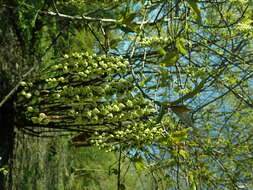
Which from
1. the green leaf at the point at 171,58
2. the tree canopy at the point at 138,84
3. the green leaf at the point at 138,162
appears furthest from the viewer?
the green leaf at the point at 138,162

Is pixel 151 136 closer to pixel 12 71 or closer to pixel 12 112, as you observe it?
pixel 12 112

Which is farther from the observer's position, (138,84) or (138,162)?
(138,162)

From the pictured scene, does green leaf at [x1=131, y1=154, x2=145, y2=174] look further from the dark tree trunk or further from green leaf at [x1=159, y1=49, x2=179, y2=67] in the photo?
the dark tree trunk

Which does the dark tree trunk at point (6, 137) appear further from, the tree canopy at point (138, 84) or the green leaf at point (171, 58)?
the green leaf at point (171, 58)

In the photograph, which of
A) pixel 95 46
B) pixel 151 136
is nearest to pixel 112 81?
pixel 151 136

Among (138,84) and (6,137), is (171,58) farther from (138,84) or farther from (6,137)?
(6,137)

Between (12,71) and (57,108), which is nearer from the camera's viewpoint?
(57,108)

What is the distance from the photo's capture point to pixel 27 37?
167 cm

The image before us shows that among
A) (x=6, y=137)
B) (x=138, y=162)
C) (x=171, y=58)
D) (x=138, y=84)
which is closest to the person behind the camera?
(x=171, y=58)

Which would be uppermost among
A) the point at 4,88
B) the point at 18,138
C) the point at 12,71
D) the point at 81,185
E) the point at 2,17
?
the point at 2,17

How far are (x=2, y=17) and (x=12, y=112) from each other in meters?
0.47

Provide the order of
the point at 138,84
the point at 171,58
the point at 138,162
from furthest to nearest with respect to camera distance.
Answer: the point at 138,162 < the point at 138,84 < the point at 171,58

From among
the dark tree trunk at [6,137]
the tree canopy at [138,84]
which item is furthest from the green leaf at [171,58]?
the dark tree trunk at [6,137]

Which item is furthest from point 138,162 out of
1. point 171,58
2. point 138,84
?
point 171,58
